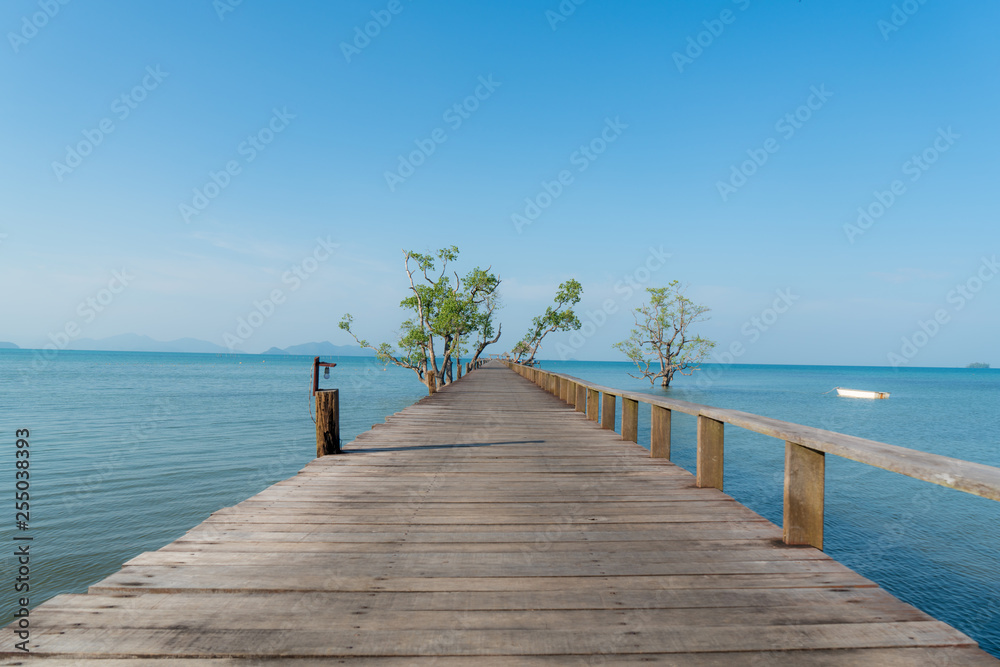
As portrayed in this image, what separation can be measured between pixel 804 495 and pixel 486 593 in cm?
209

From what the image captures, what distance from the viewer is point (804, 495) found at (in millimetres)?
3230

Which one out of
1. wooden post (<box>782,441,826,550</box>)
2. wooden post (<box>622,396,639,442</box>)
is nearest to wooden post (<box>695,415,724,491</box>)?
wooden post (<box>782,441,826,550</box>)

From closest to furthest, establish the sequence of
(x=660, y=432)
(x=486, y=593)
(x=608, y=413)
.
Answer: (x=486, y=593) → (x=660, y=432) → (x=608, y=413)

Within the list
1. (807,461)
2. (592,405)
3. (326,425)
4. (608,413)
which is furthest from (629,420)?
(807,461)

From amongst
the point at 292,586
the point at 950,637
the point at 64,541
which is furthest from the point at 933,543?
the point at 64,541

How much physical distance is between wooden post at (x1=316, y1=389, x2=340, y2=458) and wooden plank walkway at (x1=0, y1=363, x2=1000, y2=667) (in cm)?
168

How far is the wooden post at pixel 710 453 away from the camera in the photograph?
456 centimetres

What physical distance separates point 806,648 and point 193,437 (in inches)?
707

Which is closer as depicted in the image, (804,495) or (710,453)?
(804,495)

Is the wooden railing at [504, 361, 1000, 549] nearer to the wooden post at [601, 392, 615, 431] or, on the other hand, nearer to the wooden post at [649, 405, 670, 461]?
the wooden post at [649, 405, 670, 461]

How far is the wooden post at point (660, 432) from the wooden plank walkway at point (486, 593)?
156 centimetres

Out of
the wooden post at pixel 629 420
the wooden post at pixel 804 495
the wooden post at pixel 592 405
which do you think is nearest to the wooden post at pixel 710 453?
the wooden post at pixel 804 495

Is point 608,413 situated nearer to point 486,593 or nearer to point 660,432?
point 660,432

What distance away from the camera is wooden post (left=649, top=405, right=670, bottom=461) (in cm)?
606
